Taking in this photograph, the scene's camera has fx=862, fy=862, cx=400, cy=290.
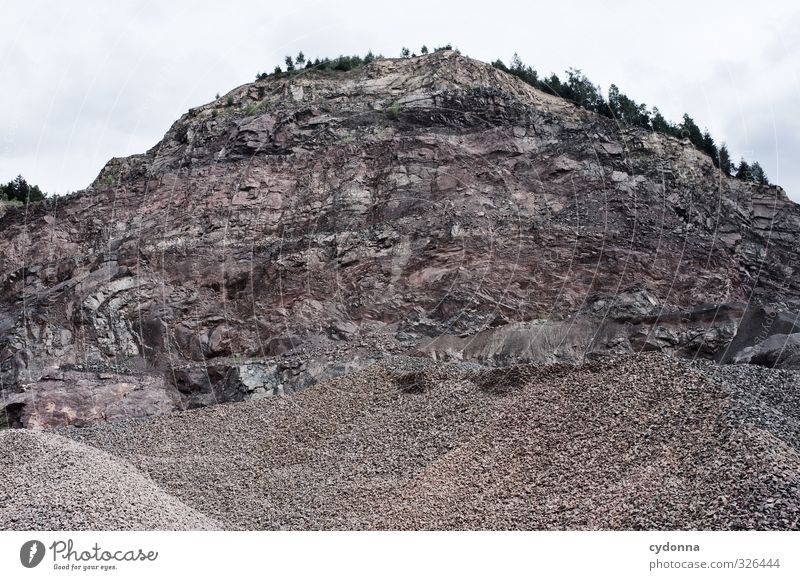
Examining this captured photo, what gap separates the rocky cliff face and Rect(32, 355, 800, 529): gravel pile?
3645mm

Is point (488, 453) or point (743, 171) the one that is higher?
point (743, 171)

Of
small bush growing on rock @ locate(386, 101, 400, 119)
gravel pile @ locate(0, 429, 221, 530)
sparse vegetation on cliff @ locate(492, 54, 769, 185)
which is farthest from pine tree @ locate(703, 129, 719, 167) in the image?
gravel pile @ locate(0, 429, 221, 530)

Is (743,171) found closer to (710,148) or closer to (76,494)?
(710,148)

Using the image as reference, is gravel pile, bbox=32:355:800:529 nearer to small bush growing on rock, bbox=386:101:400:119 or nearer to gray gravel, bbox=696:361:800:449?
gray gravel, bbox=696:361:800:449

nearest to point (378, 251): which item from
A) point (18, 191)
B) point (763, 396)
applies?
point (763, 396)

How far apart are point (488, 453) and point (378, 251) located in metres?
12.2

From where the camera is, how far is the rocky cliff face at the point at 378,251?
20.7 meters

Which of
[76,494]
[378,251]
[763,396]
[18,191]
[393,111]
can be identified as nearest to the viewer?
[76,494]

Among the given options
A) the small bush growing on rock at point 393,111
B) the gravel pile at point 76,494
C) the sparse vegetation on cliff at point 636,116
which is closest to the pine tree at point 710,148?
the sparse vegetation on cliff at point 636,116

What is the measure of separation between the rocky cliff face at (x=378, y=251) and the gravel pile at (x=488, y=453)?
12.0ft

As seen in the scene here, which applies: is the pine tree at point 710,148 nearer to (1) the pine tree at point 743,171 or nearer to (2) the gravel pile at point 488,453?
(1) the pine tree at point 743,171

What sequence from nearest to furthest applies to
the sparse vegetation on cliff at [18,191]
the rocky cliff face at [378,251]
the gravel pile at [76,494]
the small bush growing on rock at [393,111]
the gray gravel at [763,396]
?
the gravel pile at [76,494], the gray gravel at [763,396], the rocky cliff face at [378,251], the small bush growing on rock at [393,111], the sparse vegetation on cliff at [18,191]

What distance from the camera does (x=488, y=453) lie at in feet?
41.5
